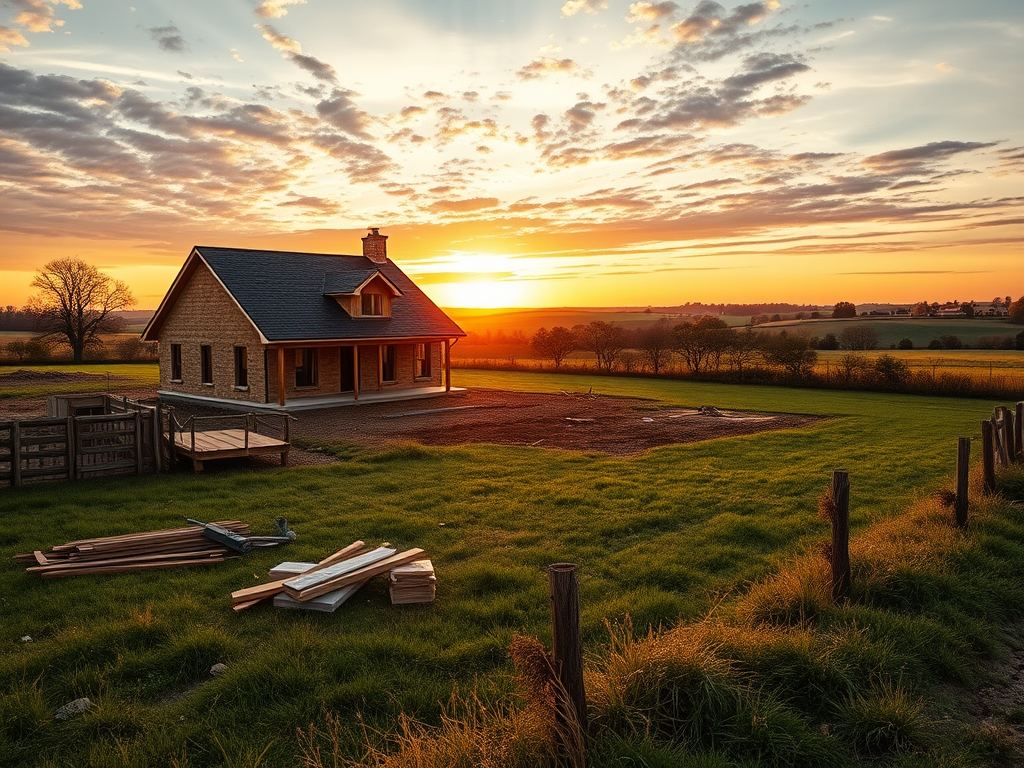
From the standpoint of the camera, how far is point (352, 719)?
16.1 ft

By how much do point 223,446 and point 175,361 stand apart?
17.7 m

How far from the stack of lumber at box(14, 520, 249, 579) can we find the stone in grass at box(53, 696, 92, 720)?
10.6 ft

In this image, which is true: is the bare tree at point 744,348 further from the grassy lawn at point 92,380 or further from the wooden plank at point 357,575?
the wooden plank at point 357,575

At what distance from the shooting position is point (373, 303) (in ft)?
95.3

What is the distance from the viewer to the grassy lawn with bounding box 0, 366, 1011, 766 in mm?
4977

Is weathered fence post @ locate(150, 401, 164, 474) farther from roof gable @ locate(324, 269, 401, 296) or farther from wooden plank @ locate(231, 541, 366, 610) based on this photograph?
roof gable @ locate(324, 269, 401, 296)

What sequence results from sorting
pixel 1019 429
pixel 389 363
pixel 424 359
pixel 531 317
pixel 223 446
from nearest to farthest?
pixel 1019 429, pixel 223 446, pixel 389 363, pixel 424 359, pixel 531 317

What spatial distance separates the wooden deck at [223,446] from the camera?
14.1m

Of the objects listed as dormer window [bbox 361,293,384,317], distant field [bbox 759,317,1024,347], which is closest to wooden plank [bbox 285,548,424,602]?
dormer window [bbox 361,293,384,317]

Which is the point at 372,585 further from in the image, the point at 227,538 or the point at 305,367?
the point at 305,367

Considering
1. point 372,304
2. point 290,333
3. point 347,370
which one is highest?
point 372,304

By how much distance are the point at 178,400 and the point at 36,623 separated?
23012 millimetres

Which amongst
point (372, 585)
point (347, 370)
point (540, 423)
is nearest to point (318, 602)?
point (372, 585)

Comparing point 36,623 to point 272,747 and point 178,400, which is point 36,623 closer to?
point 272,747
